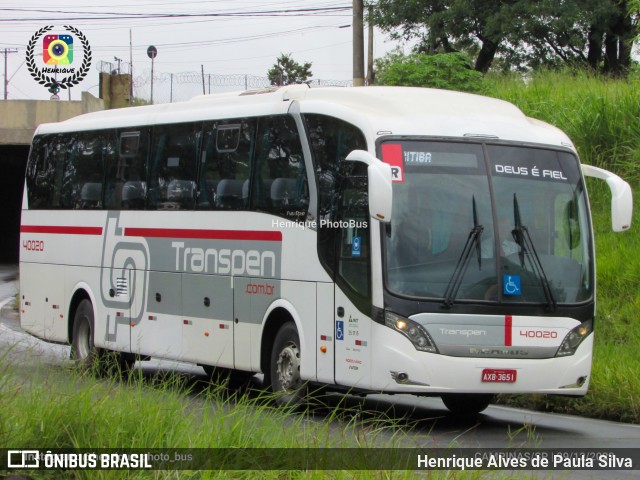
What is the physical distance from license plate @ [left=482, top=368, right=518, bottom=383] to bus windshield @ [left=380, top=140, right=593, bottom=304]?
69cm

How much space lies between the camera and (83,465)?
705 cm

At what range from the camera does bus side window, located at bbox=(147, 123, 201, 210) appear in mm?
14961

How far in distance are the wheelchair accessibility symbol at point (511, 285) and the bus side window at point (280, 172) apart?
241cm

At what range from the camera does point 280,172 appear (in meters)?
13.1

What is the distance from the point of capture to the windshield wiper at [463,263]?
11.2 metres

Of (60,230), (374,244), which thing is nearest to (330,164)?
(374,244)

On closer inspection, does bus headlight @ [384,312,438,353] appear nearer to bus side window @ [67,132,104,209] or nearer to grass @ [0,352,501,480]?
grass @ [0,352,501,480]

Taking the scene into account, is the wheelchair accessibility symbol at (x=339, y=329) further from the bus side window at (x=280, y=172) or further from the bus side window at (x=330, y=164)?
the bus side window at (x=280, y=172)

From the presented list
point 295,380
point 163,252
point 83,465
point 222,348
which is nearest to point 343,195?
point 295,380

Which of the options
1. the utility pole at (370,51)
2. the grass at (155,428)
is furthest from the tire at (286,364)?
the utility pole at (370,51)

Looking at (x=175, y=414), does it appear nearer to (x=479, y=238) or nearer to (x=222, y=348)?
(x=479, y=238)

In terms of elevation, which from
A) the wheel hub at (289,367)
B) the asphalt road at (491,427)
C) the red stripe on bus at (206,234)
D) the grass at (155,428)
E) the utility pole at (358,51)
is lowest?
the asphalt road at (491,427)

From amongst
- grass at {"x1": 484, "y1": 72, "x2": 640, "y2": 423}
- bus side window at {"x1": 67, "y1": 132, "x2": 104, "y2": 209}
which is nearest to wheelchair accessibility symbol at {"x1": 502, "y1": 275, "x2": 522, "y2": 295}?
grass at {"x1": 484, "y1": 72, "x2": 640, "y2": 423}

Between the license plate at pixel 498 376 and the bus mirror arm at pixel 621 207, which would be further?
the bus mirror arm at pixel 621 207
